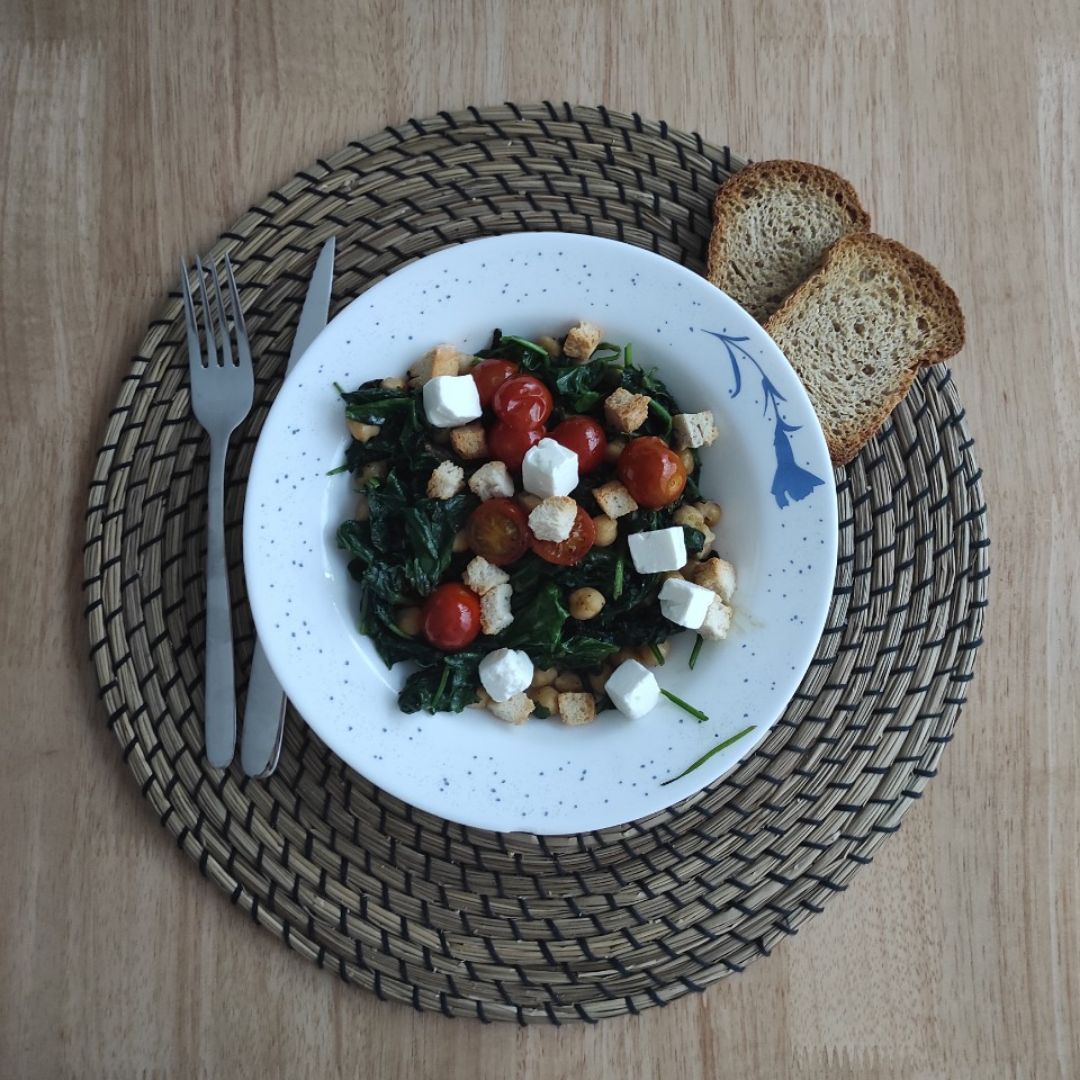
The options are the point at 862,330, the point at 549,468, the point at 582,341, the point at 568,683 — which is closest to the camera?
the point at 549,468

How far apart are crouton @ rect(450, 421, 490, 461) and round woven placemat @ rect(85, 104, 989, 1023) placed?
1.71 ft

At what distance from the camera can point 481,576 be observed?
2.23m

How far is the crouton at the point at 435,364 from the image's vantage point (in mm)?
2211

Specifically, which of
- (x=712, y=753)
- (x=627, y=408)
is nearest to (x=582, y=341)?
(x=627, y=408)

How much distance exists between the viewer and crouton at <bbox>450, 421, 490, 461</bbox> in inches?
87.7

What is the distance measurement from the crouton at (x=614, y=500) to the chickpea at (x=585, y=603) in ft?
0.59

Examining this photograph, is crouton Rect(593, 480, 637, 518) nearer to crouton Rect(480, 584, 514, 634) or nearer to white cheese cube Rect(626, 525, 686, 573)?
white cheese cube Rect(626, 525, 686, 573)

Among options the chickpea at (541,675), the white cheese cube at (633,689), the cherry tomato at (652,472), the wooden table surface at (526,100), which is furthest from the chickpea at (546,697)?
the wooden table surface at (526,100)

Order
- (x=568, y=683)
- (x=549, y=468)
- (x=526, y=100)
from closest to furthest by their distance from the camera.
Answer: (x=549, y=468) → (x=568, y=683) → (x=526, y=100)

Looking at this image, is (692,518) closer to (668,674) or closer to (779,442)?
(779,442)

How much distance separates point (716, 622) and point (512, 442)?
1.94 feet

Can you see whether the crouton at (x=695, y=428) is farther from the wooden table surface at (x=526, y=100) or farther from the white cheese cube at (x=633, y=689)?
the wooden table surface at (x=526, y=100)

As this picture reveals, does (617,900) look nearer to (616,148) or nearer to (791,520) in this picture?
(791,520)

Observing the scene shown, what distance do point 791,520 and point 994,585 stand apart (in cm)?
75
